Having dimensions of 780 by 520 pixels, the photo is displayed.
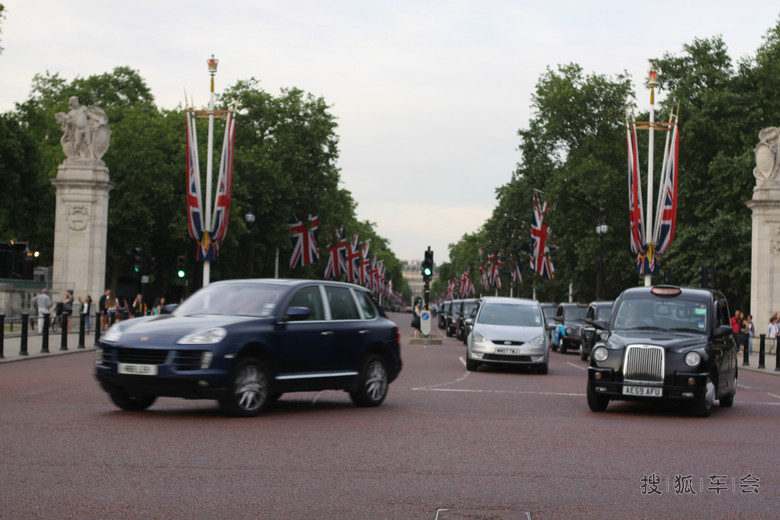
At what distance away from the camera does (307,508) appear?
708 cm

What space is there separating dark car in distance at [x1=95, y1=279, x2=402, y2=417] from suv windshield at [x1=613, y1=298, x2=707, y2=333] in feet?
11.6

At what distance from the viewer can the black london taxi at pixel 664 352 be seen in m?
14.4

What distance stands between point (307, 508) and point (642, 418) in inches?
333

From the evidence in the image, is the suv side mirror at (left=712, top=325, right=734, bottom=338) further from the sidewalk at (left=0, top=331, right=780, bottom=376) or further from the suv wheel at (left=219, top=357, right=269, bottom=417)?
the sidewalk at (left=0, top=331, right=780, bottom=376)

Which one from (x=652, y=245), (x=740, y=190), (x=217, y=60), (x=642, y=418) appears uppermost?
(x=217, y=60)

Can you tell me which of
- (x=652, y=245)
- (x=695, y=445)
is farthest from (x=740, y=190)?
(x=695, y=445)

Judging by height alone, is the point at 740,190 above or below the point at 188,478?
above

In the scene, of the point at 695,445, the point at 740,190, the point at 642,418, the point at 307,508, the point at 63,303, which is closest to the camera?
the point at 307,508

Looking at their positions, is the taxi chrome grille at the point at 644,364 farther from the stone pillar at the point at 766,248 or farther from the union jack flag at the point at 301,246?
the union jack flag at the point at 301,246

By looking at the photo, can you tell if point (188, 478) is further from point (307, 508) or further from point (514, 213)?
point (514, 213)

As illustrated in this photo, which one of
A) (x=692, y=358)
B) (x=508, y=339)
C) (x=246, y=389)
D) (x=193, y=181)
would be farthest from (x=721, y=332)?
(x=193, y=181)

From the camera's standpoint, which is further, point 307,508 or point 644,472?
point 644,472

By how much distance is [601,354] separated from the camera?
1477cm

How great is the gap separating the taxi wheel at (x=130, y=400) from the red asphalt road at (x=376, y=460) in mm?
219
